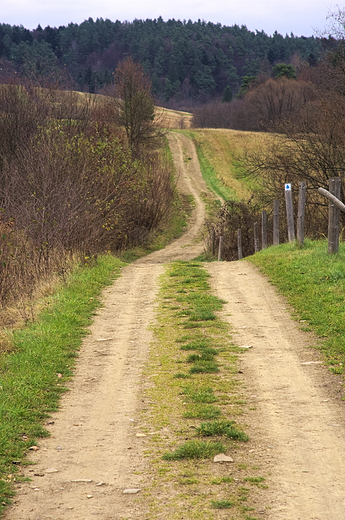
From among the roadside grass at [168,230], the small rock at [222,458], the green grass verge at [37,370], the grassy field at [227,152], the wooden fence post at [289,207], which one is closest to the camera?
the small rock at [222,458]

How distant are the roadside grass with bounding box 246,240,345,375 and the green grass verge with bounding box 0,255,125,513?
126 inches

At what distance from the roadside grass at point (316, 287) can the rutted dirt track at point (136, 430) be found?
0.91ft

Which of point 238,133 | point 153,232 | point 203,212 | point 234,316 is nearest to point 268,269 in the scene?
point 234,316

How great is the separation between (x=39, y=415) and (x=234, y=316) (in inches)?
169

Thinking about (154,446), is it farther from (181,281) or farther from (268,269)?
(268,269)

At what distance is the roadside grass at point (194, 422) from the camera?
12.4 feet

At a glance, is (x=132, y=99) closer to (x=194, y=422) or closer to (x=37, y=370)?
(x=37, y=370)

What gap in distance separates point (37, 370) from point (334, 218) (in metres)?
6.89

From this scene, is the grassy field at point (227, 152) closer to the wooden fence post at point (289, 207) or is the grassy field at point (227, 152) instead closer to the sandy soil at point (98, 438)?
the wooden fence post at point (289, 207)

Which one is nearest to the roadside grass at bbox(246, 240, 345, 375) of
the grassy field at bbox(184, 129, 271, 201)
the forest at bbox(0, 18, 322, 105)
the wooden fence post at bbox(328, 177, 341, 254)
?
the wooden fence post at bbox(328, 177, 341, 254)

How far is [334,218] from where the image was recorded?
11.0 metres

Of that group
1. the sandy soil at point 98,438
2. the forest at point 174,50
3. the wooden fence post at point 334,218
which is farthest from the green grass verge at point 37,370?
the forest at point 174,50

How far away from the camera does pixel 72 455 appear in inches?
178

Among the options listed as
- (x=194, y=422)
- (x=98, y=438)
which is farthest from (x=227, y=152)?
(x=98, y=438)
